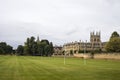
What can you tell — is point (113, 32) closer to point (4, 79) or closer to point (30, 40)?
point (30, 40)

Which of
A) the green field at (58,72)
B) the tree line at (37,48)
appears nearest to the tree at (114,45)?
the tree line at (37,48)

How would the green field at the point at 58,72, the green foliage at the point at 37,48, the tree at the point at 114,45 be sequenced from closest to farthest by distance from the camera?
the green field at the point at 58,72 → the tree at the point at 114,45 → the green foliage at the point at 37,48

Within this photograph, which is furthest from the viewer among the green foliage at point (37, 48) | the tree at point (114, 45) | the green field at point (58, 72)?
the green foliage at point (37, 48)

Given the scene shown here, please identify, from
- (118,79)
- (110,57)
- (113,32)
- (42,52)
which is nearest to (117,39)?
(113,32)

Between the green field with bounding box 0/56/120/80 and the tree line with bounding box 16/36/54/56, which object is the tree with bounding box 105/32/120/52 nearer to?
the tree line with bounding box 16/36/54/56

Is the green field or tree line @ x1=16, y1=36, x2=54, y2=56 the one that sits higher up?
tree line @ x1=16, y1=36, x2=54, y2=56

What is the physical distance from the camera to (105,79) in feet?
71.1

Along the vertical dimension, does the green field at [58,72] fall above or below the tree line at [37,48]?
below

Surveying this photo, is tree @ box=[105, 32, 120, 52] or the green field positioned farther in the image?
tree @ box=[105, 32, 120, 52]

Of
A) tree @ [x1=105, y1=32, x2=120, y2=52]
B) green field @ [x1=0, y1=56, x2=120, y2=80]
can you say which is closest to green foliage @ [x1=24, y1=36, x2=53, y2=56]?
tree @ [x1=105, y1=32, x2=120, y2=52]

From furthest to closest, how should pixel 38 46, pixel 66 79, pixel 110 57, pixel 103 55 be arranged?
pixel 38 46, pixel 103 55, pixel 110 57, pixel 66 79

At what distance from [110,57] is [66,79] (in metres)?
65.9

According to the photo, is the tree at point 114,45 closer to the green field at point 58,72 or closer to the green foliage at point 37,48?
the green foliage at point 37,48

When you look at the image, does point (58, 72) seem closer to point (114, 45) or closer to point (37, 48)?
point (114, 45)
